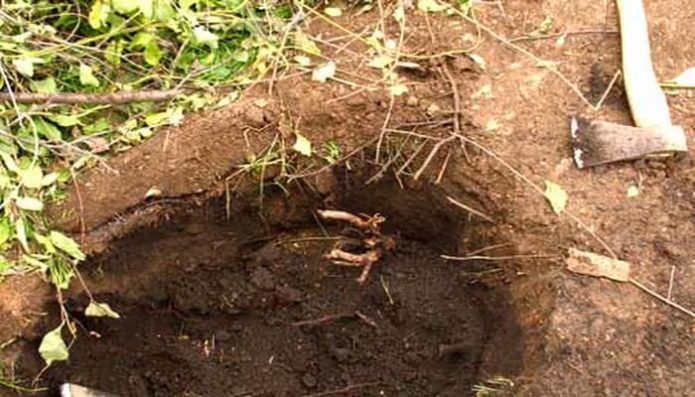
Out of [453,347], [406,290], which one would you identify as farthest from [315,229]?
[453,347]

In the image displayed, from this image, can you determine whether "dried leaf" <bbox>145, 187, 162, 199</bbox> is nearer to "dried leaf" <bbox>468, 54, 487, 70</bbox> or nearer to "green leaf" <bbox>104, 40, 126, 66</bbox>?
"green leaf" <bbox>104, 40, 126, 66</bbox>

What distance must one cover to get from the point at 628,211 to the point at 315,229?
0.78 m

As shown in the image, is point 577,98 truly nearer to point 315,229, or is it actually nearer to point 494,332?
point 494,332

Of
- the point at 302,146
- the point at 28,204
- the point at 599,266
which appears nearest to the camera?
the point at 599,266

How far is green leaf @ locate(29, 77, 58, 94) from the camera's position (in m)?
2.21

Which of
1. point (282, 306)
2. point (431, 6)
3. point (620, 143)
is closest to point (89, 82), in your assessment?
point (282, 306)

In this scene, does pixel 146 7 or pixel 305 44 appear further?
pixel 305 44

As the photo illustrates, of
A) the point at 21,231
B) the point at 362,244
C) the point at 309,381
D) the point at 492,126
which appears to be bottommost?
the point at 309,381

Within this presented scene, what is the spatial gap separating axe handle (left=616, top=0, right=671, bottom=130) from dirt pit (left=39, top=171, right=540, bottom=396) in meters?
0.46

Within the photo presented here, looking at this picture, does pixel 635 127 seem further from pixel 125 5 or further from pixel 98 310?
pixel 98 310

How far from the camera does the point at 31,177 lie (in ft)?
6.97

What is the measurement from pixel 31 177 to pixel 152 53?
41cm

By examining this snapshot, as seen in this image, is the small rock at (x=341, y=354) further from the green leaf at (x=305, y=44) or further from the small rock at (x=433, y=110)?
the green leaf at (x=305, y=44)

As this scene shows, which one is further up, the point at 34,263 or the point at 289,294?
the point at 34,263
